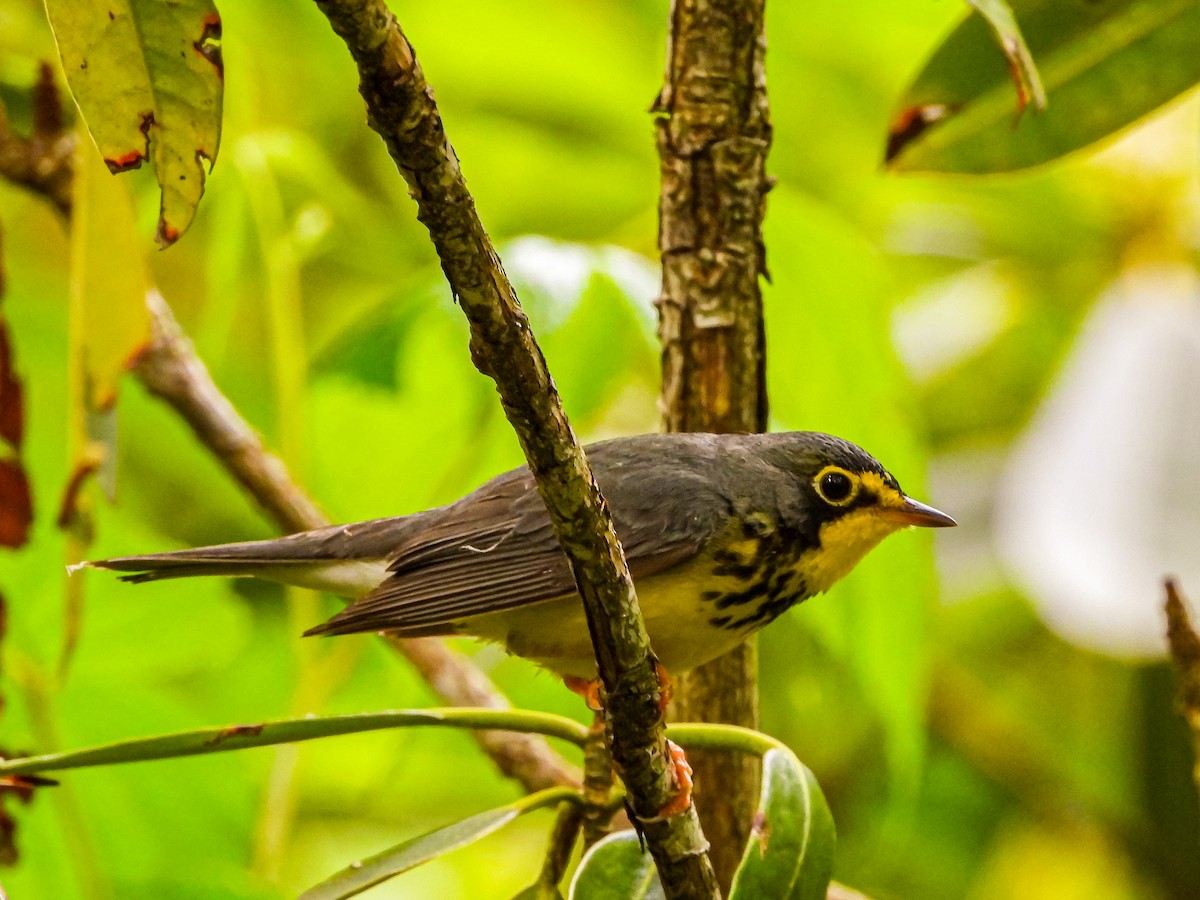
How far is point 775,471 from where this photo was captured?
260 cm

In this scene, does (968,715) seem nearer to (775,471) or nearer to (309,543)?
(775,471)

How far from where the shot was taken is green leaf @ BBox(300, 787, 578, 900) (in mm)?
1849

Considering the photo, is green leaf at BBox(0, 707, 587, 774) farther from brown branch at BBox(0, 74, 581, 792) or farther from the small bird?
brown branch at BBox(0, 74, 581, 792)

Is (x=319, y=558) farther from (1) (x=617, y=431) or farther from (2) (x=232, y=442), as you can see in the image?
(1) (x=617, y=431)

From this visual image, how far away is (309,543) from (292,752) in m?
0.55

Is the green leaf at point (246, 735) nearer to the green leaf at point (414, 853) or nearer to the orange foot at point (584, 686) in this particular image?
the green leaf at point (414, 853)

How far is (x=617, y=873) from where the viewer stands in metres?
1.92

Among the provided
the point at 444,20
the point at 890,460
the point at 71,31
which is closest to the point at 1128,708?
the point at 890,460

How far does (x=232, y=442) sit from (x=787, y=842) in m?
1.64

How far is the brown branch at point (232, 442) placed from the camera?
285cm

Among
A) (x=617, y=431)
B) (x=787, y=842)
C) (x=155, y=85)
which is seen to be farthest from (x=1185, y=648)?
(x=617, y=431)

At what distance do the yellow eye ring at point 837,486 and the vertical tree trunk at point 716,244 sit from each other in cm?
25

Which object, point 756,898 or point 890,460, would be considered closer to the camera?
point 756,898

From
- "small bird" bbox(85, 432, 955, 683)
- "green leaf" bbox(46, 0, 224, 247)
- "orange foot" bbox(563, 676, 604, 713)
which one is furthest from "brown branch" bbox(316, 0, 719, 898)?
"orange foot" bbox(563, 676, 604, 713)
